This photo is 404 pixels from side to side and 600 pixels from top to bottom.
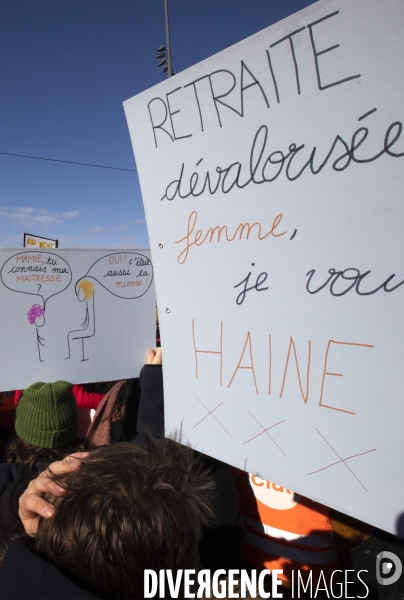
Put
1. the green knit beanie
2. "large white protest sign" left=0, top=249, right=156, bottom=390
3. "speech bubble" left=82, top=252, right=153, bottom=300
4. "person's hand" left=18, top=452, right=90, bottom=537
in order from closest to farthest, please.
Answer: "person's hand" left=18, top=452, right=90, bottom=537, the green knit beanie, "large white protest sign" left=0, top=249, right=156, bottom=390, "speech bubble" left=82, top=252, right=153, bottom=300

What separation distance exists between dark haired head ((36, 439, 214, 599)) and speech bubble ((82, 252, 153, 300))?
3.53ft

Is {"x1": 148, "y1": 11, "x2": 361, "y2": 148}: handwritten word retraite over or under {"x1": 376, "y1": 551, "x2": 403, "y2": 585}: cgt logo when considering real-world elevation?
over

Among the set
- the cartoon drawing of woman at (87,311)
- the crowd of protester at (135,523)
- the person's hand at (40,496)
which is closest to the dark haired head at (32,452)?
the crowd of protester at (135,523)

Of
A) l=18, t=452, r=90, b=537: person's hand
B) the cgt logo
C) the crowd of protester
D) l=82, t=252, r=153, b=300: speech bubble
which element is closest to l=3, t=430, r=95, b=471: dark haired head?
the crowd of protester

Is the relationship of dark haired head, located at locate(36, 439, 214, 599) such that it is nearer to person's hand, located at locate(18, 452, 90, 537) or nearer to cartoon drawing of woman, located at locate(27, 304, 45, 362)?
person's hand, located at locate(18, 452, 90, 537)

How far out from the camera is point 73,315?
185cm

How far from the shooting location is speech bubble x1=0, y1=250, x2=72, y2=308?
1814 millimetres

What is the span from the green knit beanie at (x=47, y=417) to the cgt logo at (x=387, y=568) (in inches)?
48.3

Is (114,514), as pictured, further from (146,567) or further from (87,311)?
(87,311)

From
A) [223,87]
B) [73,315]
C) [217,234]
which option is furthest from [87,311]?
[223,87]

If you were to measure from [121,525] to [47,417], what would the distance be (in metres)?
0.94

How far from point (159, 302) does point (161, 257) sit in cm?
12

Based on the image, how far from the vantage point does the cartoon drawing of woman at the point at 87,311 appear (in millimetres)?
1838

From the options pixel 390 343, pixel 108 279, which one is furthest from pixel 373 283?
pixel 108 279
